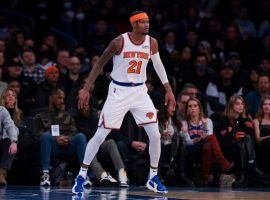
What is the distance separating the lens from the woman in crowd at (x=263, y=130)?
14.7 meters

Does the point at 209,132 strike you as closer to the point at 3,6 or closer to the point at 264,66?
the point at 264,66

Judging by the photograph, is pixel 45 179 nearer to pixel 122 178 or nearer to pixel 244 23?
pixel 122 178

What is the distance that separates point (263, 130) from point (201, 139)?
1.03 metres

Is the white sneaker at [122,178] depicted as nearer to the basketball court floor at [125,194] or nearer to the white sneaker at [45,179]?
the basketball court floor at [125,194]

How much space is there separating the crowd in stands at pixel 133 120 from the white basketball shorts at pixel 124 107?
185 centimetres

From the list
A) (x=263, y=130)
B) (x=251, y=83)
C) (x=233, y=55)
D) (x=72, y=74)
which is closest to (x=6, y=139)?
(x=72, y=74)

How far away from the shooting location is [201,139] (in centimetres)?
1471

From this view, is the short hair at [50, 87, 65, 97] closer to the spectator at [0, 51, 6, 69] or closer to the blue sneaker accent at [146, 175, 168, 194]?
the spectator at [0, 51, 6, 69]

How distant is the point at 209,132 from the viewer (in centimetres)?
1484

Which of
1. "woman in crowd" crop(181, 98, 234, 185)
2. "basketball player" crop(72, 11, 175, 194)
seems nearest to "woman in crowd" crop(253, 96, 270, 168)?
"woman in crowd" crop(181, 98, 234, 185)

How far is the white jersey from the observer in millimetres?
12148

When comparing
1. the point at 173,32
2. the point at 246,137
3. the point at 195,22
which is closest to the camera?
the point at 246,137

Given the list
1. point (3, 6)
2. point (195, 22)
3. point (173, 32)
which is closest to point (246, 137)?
point (173, 32)

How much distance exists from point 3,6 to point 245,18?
5430 millimetres
